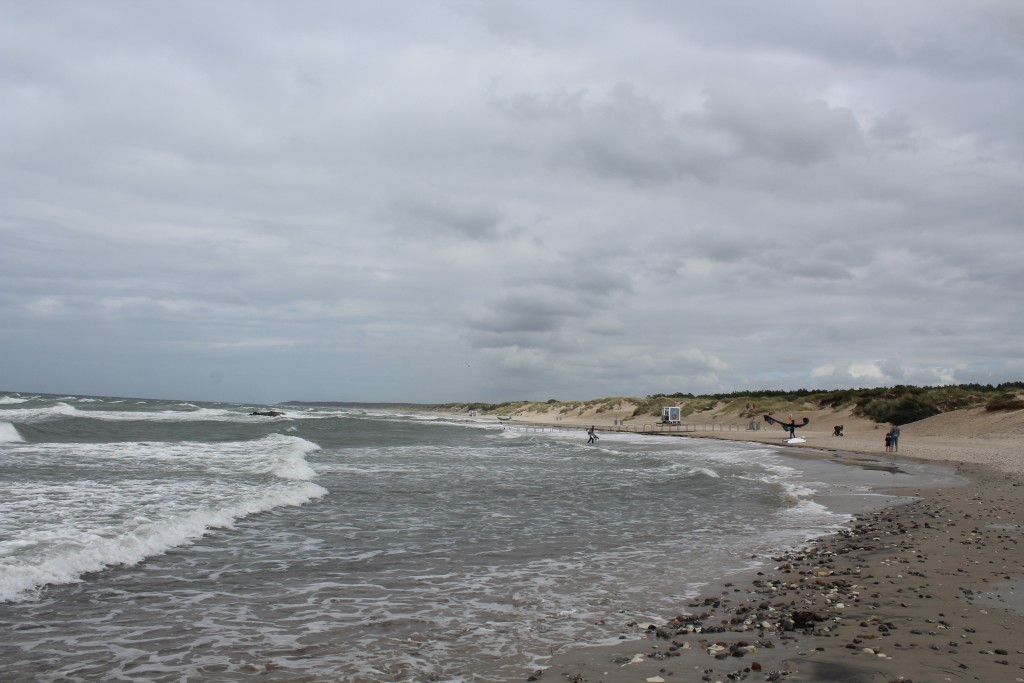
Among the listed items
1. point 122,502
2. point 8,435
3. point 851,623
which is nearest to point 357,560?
point 851,623

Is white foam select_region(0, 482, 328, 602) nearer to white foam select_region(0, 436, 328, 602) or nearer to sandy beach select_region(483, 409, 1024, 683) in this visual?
white foam select_region(0, 436, 328, 602)

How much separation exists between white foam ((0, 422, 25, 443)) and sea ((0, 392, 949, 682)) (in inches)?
578

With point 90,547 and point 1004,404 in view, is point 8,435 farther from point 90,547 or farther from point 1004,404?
point 1004,404

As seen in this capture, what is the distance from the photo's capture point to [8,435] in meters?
38.0

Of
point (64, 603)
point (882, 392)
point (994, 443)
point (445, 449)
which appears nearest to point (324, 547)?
point (64, 603)

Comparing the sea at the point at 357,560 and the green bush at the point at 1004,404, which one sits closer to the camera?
the sea at the point at 357,560

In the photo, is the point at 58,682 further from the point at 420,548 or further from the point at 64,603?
the point at 420,548

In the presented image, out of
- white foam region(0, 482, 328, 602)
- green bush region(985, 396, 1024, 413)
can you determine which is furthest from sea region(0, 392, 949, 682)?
green bush region(985, 396, 1024, 413)

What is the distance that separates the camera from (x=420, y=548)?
42.3 ft

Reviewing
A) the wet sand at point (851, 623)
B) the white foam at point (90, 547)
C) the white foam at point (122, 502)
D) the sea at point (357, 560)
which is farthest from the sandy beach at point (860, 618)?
the white foam at point (122, 502)

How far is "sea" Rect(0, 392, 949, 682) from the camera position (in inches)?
290

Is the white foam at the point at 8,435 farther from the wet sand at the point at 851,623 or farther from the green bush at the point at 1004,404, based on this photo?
the green bush at the point at 1004,404

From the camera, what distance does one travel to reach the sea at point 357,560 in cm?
737

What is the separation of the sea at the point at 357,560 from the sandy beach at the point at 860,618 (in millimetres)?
577
